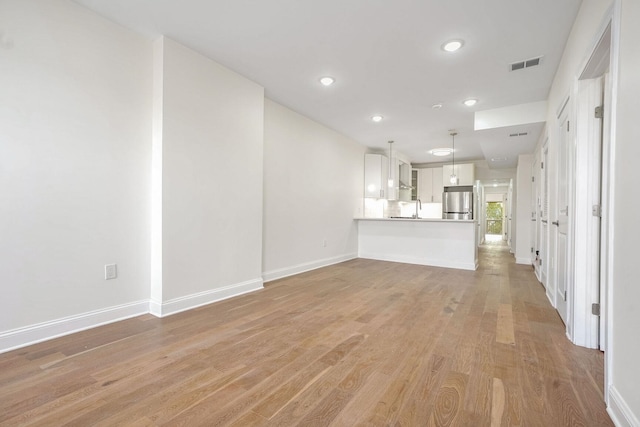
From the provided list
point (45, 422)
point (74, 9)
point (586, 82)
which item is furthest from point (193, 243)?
point (586, 82)

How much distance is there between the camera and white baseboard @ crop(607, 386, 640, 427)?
121 cm

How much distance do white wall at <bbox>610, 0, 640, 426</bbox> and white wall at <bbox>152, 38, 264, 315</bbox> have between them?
3144 mm

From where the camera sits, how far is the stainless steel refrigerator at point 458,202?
7909 millimetres

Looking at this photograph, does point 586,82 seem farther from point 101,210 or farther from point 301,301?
point 101,210

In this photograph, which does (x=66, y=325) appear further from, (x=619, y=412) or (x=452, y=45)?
(x=452, y=45)

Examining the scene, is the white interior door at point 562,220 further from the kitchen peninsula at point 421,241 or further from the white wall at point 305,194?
the white wall at point 305,194

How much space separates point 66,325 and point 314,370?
2024mm

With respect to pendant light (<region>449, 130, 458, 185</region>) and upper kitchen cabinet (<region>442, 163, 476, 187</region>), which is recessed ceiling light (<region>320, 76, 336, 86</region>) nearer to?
pendant light (<region>449, 130, 458, 185</region>)

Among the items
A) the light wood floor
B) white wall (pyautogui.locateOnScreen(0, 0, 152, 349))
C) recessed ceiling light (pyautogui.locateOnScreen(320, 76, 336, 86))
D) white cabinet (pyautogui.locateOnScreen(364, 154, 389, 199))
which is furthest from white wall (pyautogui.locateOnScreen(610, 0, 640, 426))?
white cabinet (pyautogui.locateOnScreen(364, 154, 389, 199))

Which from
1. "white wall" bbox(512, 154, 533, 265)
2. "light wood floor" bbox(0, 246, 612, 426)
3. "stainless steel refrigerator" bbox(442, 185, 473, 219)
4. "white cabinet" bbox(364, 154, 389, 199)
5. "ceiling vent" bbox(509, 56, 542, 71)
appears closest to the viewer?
"light wood floor" bbox(0, 246, 612, 426)

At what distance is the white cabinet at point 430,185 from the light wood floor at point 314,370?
5881 mm

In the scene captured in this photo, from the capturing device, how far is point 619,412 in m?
1.32

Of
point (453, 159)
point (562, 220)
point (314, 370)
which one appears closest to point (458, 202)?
point (453, 159)

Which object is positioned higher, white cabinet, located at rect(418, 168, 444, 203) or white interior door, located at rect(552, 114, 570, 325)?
white cabinet, located at rect(418, 168, 444, 203)
